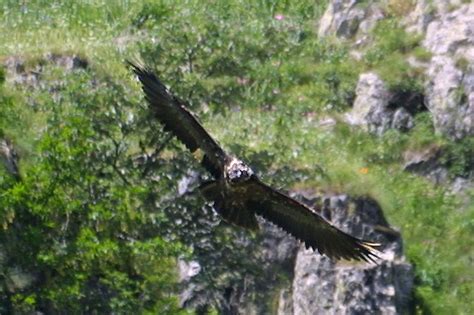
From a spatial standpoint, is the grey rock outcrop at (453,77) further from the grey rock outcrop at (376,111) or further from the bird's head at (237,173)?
the bird's head at (237,173)

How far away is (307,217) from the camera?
1430 centimetres

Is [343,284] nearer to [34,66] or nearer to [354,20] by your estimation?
[34,66]

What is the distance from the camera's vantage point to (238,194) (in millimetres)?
13914

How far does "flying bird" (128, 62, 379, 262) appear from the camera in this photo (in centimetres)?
1369

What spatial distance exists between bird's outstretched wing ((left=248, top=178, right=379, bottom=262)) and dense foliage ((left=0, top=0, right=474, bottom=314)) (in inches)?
69.6

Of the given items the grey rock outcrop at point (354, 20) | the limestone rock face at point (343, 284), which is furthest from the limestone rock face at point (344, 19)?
the limestone rock face at point (343, 284)

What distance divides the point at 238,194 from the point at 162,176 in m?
2.85

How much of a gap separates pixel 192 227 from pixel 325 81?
502 cm

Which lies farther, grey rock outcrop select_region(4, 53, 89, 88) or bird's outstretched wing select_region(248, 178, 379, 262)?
grey rock outcrop select_region(4, 53, 89, 88)

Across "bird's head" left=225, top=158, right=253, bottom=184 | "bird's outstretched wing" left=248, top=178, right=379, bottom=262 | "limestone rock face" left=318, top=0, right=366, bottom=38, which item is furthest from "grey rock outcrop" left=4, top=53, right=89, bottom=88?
"bird's head" left=225, top=158, right=253, bottom=184

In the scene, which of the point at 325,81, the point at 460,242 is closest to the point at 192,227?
the point at 460,242

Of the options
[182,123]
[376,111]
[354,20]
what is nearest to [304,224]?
[182,123]

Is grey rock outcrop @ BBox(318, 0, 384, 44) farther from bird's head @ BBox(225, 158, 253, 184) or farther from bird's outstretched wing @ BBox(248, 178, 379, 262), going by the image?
bird's head @ BBox(225, 158, 253, 184)

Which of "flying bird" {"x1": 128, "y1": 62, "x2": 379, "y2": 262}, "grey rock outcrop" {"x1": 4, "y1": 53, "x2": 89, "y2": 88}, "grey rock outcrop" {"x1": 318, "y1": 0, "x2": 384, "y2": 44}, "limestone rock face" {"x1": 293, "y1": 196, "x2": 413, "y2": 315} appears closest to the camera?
"flying bird" {"x1": 128, "y1": 62, "x2": 379, "y2": 262}
